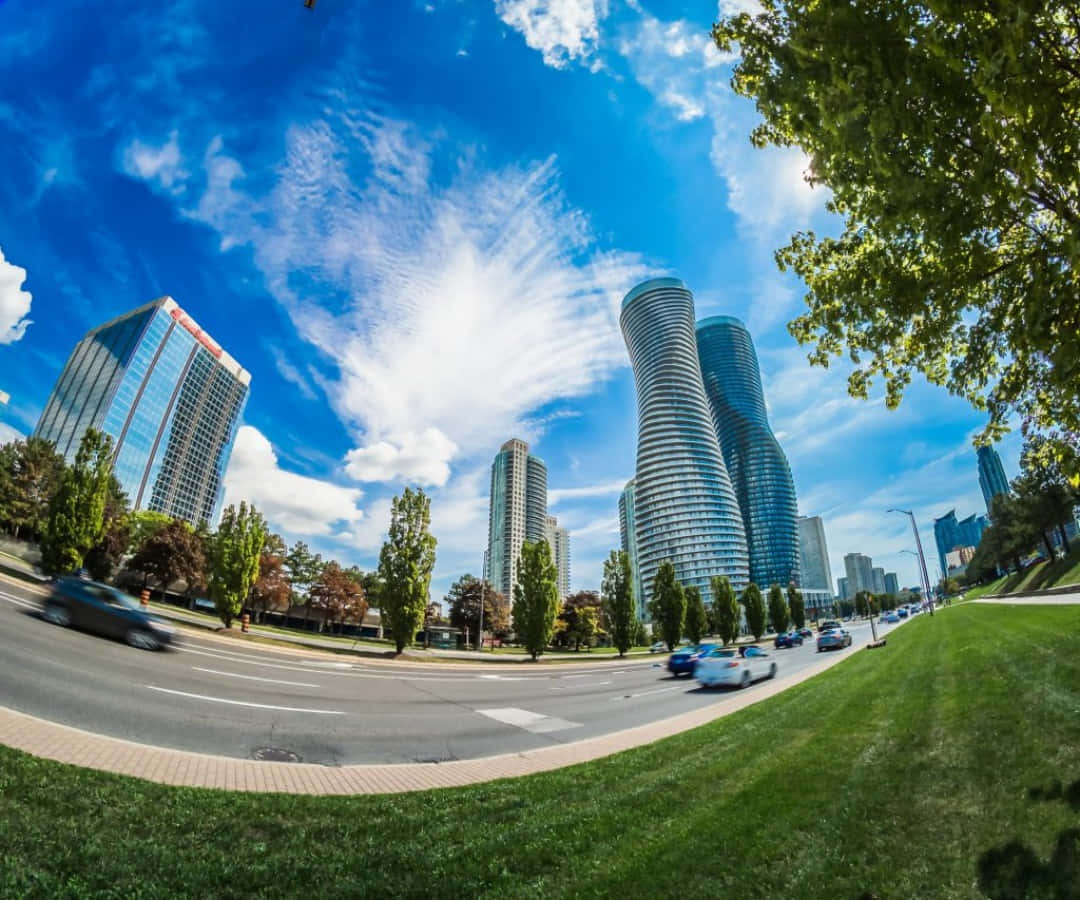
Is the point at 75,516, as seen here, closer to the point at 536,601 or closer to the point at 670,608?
the point at 536,601

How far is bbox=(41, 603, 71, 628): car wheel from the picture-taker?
666 inches

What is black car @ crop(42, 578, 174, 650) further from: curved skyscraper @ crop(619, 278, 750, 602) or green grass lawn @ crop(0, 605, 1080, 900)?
curved skyscraper @ crop(619, 278, 750, 602)

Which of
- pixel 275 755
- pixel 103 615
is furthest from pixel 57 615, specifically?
pixel 275 755

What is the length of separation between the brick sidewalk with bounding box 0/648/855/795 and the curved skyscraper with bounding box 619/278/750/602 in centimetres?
14016

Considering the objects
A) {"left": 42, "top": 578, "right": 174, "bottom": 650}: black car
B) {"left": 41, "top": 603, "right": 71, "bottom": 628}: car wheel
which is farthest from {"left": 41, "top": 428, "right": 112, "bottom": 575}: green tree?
{"left": 41, "top": 603, "right": 71, "bottom": 628}: car wheel

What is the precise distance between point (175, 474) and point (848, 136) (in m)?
188

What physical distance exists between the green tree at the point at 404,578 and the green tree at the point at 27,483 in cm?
4218

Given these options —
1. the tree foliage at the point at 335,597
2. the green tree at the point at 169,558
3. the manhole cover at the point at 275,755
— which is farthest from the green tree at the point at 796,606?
the manhole cover at the point at 275,755

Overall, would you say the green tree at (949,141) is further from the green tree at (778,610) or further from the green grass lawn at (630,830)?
the green tree at (778,610)

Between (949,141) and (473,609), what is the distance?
247 ft

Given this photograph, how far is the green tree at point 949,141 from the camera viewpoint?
3.24m

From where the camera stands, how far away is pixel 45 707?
8133 millimetres

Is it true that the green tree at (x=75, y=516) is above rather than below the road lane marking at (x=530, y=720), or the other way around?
above

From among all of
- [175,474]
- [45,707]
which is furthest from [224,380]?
[45,707]
